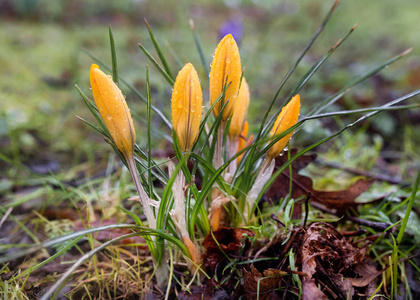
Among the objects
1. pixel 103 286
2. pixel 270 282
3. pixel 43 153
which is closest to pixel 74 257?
pixel 103 286

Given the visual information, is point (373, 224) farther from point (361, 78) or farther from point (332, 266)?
point (361, 78)

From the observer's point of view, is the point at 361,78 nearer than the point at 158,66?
No

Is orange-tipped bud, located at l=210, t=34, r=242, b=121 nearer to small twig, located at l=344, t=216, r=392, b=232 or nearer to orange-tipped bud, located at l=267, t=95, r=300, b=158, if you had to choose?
orange-tipped bud, located at l=267, t=95, r=300, b=158

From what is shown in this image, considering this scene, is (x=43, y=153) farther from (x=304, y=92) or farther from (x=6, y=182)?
(x=304, y=92)

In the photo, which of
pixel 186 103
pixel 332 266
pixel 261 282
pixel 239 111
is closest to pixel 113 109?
pixel 186 103

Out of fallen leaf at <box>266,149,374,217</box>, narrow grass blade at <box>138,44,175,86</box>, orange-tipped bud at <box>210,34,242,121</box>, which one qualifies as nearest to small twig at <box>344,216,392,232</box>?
fallen leaf at <box>266,149,374,217</box>

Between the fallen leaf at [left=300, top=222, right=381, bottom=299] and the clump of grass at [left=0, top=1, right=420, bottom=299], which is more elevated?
the clump of grass at [left=0, top=1, right=420, bottom=299]

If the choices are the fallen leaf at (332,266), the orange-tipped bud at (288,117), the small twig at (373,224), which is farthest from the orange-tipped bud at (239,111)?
the small twig at (373,224)
